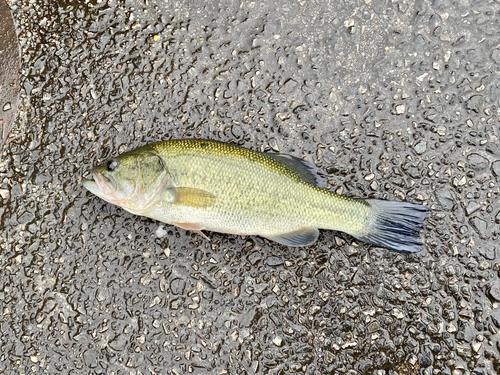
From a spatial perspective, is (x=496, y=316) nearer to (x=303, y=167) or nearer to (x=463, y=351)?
(x=463, y=351)

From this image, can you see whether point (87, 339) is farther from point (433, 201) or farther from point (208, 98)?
point (433, 201)

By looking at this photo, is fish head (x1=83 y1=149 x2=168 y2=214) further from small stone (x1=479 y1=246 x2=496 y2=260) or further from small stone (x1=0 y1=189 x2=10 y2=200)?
small stone (x1=479 y1=246 x2=496 y2=260)

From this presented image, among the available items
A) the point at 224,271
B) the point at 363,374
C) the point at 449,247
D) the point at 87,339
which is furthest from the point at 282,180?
the point at 87,339

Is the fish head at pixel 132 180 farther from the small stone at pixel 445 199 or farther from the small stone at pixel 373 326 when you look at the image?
the small stone at pixel 445 199

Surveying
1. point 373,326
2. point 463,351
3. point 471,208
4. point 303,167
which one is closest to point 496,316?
point 463,351

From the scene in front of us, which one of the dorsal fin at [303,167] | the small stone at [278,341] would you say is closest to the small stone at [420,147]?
the dorsal fin at [303,167]

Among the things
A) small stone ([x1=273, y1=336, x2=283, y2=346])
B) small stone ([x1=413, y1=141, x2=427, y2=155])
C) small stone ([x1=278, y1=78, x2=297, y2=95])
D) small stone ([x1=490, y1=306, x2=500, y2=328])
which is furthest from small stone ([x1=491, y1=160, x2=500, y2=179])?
small stone ([x1=273, y1=336, x2=283, y2=346])
